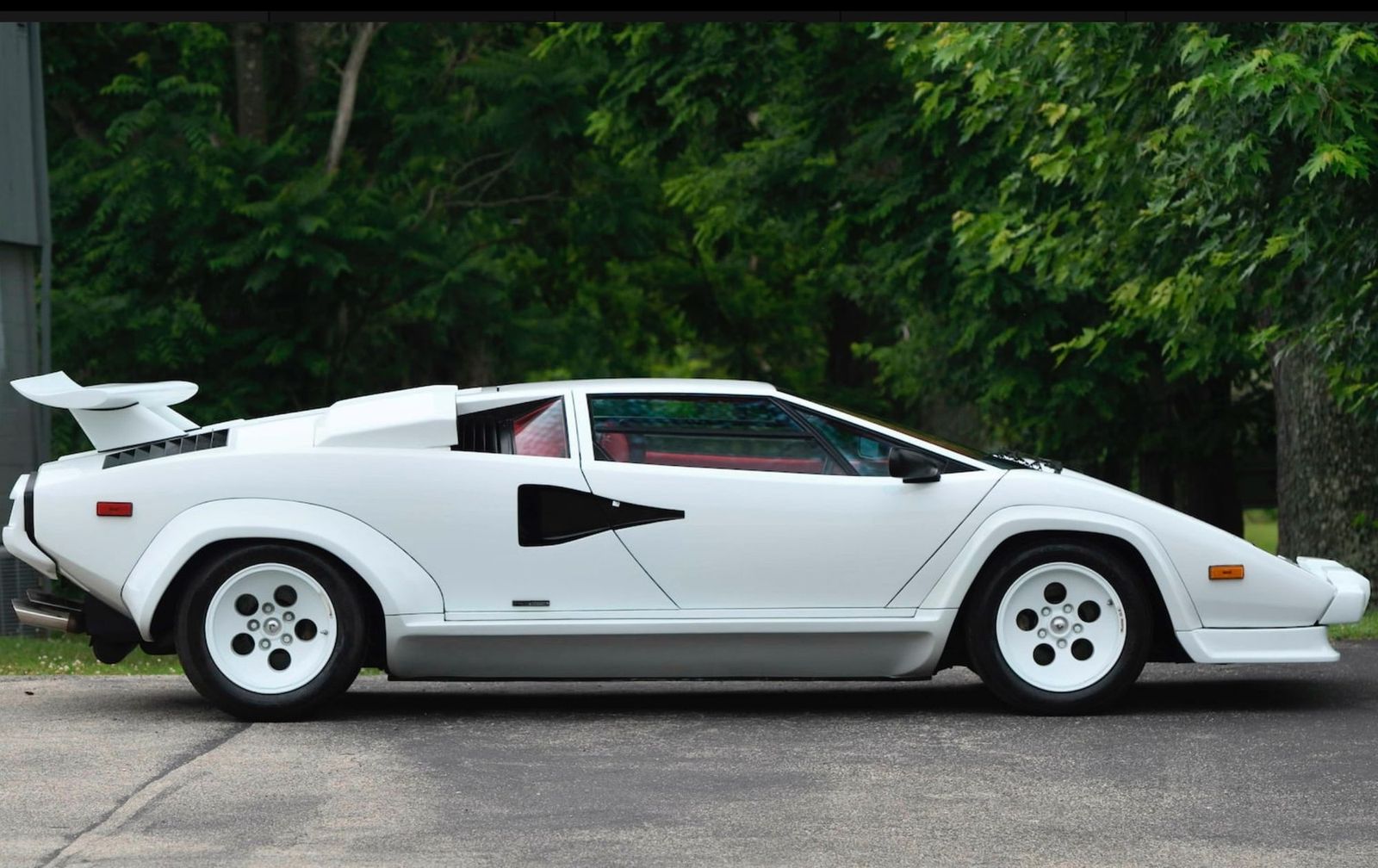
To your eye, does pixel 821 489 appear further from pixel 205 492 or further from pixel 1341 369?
pixel 1341 369

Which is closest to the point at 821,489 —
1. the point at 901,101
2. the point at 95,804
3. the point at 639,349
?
the point at 95,804

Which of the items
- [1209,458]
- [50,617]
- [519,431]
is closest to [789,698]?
[519,431]

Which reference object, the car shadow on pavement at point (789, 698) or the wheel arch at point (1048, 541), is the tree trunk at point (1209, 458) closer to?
the car shadow on pavement at point (789, 698)

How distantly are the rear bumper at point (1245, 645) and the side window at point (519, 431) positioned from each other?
2.78 meters

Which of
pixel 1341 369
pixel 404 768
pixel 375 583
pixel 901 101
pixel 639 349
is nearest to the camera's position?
pixel 404 768

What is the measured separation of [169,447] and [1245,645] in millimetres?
4710

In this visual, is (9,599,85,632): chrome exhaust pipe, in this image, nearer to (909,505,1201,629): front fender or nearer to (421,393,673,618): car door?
(421,393,673,618): car door

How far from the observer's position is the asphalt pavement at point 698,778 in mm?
5664

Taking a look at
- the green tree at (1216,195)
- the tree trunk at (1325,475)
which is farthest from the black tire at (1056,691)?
the tree trunk at (1325,475)

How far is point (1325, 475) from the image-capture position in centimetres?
1603

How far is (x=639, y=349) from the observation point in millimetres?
35344

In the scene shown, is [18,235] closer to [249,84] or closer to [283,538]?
[283,538]

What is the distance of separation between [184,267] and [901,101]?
8.83 meters

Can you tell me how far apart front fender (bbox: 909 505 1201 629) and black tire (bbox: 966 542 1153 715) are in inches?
3.9
